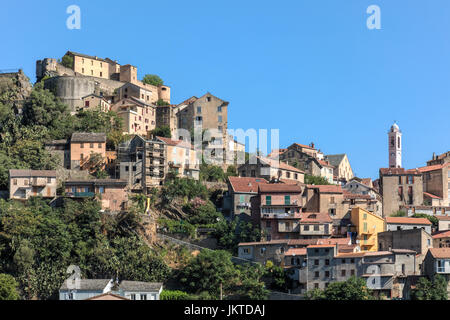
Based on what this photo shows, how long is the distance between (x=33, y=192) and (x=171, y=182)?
14.1 m

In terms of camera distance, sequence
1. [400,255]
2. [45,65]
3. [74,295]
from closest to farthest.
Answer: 1. [74,295]
2. [400,255]
3. [45,65]

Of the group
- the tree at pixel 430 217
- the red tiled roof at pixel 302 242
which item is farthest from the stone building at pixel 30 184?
the tree at pixel 430 217

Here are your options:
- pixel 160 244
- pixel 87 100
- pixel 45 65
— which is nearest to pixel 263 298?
pixel 160 244

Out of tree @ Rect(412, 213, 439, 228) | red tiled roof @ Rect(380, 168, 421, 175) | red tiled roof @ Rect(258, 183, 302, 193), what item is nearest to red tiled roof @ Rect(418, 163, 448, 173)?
red tiled roof @ Rect(380, 168, 421, 175)

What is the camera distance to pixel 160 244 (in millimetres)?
71125

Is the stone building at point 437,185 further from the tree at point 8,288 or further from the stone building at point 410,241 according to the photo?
the tree at point 8,288

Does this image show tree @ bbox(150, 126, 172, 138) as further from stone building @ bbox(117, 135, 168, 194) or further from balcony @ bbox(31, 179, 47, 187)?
balcony @ bbox(31, 179, 47, 187)

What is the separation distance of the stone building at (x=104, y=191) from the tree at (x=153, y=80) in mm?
35028

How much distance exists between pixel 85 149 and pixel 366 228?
29922mm

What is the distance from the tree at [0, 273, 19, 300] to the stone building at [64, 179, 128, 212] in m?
12.5

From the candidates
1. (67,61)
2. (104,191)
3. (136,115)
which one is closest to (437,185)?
(136,115)

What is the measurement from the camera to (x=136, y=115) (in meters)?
93.8

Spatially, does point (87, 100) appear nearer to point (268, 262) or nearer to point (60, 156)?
point (60, 156)

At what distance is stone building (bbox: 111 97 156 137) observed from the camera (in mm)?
92562
